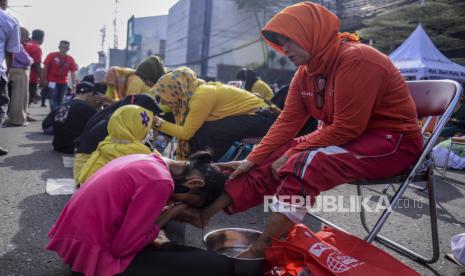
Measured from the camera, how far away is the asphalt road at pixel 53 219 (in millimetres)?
2057

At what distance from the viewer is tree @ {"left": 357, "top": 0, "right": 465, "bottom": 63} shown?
12992mm

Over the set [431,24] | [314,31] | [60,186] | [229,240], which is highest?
[431,24]

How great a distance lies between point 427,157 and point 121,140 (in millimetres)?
1861

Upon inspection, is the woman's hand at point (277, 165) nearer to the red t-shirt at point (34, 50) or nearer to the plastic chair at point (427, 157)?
the plastic chair at point (427, 157)

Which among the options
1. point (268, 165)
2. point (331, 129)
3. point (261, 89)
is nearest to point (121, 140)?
point (268, 165)

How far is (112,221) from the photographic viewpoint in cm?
165

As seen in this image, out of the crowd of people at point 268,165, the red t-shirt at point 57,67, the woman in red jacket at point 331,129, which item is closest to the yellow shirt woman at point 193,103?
the crowd of people at point 268,165

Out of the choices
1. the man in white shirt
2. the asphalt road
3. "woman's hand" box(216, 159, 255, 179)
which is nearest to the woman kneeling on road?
the asphalt road

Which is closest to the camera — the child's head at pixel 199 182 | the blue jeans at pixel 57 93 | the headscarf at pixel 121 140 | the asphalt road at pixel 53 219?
the child's head at pixel 199 182

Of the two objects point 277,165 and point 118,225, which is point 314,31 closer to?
point 277,165

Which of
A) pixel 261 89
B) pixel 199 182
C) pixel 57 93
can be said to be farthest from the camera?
pixel 57 93

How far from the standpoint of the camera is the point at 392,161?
1960 millimetres

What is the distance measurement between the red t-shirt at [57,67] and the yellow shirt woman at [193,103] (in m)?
6.31

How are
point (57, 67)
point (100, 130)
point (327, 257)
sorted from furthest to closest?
1. point (57, 67)
2. point (100, 130)
3. point (327, 257)
